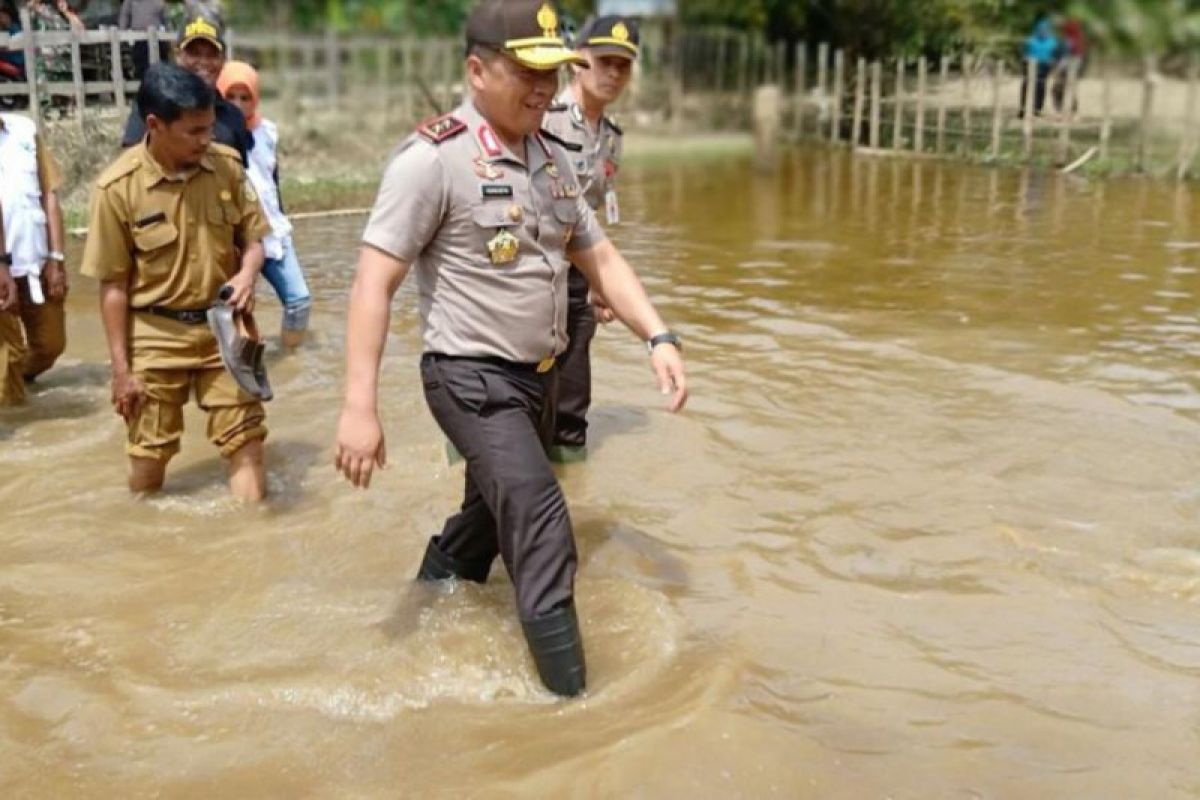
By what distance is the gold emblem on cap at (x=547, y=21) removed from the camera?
2.96m

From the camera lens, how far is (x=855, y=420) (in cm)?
570

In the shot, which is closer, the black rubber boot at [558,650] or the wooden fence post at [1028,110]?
the black rubber boot at [558,650]

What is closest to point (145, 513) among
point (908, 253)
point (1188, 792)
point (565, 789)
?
point (565, 789)

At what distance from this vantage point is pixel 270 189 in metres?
6.31

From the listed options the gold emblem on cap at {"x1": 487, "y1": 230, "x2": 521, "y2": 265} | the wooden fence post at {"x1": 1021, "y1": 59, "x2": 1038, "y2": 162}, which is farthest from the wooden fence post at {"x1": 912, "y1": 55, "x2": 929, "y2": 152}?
the gold emblem on cap at {"x1": 487, "y1": 230, "x2": 521, "y2": 265}

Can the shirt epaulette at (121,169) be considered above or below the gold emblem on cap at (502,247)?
above

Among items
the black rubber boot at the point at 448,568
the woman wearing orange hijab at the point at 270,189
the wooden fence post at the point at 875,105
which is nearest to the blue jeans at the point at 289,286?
the woman wearing orange hijab at the point at 270,189

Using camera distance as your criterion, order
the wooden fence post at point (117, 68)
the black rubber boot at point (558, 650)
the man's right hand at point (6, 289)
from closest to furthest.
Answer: the black rubber boot at point (558, 650) < the man's right hand at point (6, 289) < the wooden fence post at point (117, 68)

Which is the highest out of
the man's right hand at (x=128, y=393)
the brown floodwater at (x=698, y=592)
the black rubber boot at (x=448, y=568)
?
the man's right hand at (x=128, y=393)

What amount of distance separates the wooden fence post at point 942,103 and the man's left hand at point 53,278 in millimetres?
13669

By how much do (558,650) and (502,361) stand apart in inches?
29.6

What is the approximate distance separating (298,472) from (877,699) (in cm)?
276

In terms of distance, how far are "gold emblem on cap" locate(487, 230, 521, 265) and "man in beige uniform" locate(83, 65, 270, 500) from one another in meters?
1.53

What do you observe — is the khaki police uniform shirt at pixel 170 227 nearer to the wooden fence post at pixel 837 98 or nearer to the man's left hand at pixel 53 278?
the man's left hand at pixel 53 278
